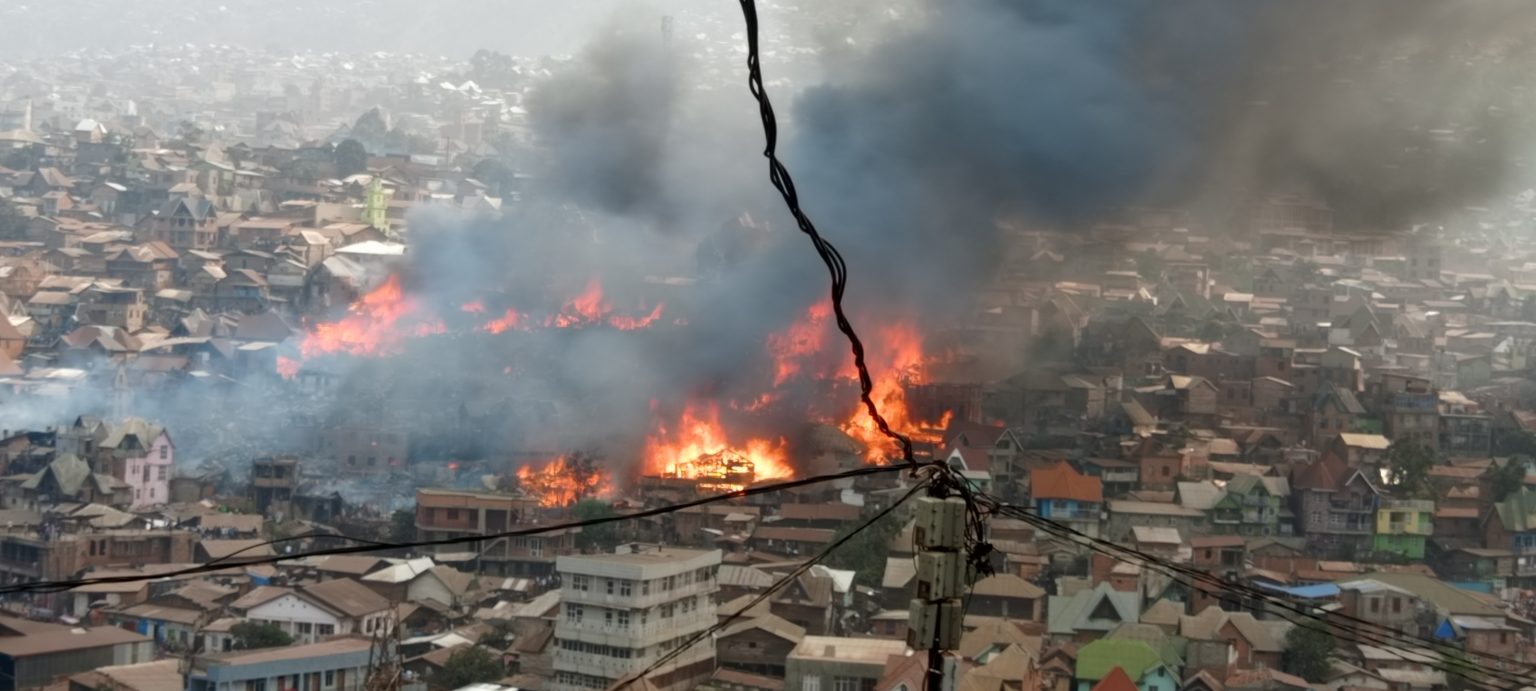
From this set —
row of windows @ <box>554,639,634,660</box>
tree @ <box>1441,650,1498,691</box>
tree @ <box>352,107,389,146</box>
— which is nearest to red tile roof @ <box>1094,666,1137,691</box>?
tree @ <box>1441,650,1498,691</box>

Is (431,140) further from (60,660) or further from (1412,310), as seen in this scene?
(60,660)

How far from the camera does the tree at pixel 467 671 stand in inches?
512

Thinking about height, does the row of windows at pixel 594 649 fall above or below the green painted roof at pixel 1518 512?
below

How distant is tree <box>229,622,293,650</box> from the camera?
13844mm

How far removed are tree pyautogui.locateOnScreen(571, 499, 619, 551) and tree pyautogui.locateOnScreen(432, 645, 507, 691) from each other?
3.29 meters

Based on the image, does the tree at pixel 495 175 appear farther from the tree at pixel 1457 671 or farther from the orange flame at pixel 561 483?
the tree at pixel 1457 671

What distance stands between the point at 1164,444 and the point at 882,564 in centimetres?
571

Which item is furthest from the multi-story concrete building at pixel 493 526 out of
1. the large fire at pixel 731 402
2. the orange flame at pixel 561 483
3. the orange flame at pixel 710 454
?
the orange flame at pixel 710 454

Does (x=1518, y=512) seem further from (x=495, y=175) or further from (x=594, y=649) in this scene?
(x=495, y=175)

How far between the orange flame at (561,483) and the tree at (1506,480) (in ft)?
29.2

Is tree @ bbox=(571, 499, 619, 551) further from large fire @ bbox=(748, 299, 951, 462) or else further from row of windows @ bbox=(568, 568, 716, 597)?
row of windows @ bbox=(568, 568, 716, 597)

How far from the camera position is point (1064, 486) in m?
18.5

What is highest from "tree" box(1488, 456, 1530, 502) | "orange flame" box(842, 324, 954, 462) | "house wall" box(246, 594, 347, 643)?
"orange flame" box(842, 324, 954, 462)

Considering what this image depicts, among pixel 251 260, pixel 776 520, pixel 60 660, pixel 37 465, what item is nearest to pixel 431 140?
pixel 251 260
